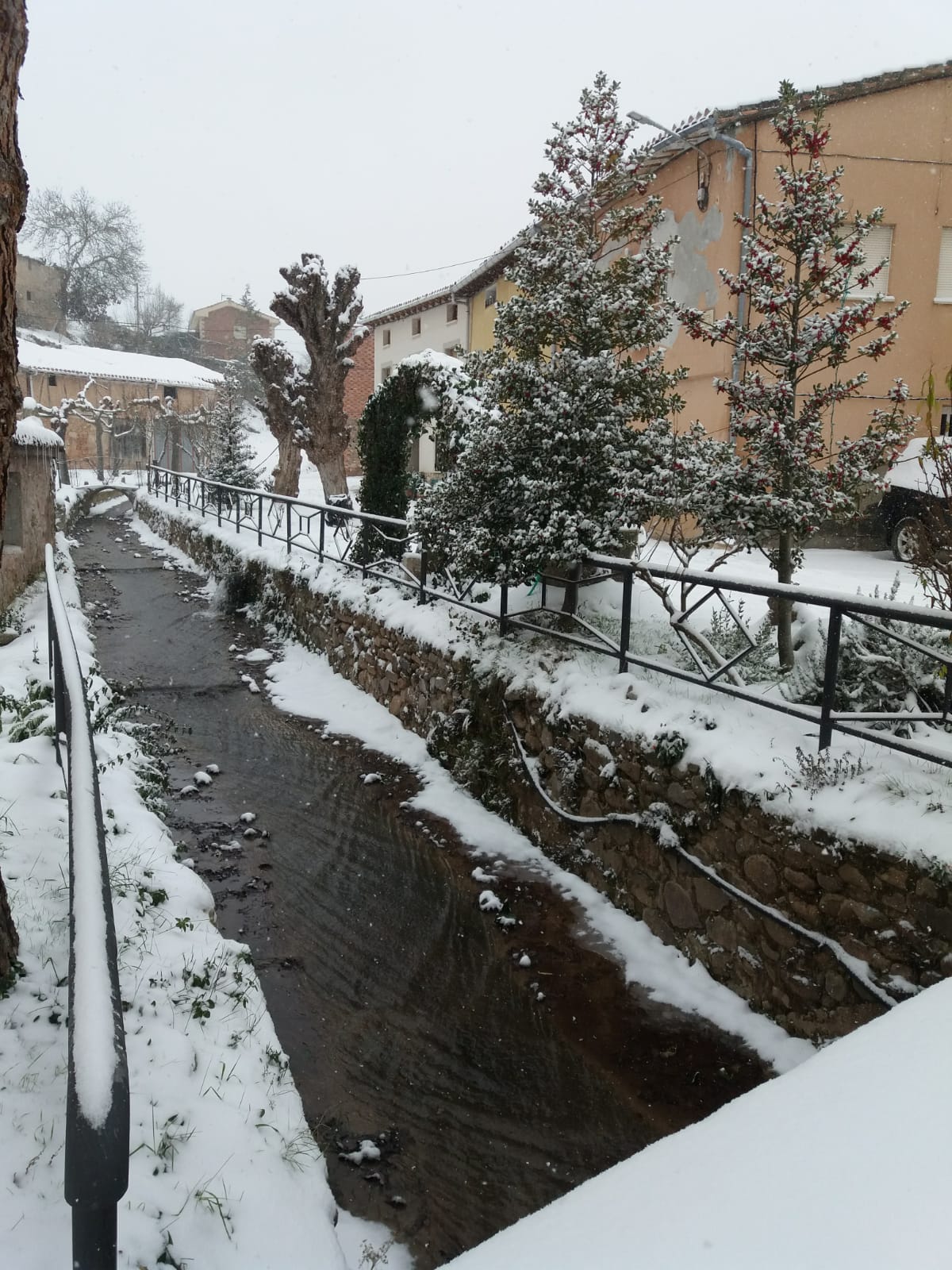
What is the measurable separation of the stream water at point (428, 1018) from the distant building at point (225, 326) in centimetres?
5277

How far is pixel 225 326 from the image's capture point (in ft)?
178

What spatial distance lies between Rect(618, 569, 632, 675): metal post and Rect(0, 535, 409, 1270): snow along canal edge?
8.57 ft

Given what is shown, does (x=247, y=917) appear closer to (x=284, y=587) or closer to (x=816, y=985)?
(x=816, y=985)

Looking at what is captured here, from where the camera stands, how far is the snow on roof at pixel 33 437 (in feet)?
32.6

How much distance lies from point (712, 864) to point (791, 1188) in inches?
105

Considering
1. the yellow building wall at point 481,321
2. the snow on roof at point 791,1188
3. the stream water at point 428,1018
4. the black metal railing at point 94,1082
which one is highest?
the yellow building wall at point 481,321

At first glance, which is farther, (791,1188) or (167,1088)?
(167,1088)

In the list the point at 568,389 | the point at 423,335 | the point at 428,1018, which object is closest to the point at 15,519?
the point at 568,389

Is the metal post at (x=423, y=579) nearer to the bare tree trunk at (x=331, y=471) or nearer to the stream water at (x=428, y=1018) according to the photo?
the stream water at (x=428, y=1018)

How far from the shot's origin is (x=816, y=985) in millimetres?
3387

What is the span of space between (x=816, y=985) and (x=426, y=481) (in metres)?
4.64

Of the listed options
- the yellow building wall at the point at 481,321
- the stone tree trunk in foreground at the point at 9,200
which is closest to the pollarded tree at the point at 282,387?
the yellow building wall at the point at 481,321

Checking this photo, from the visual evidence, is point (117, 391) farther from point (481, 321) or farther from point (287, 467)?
point (287, 467)

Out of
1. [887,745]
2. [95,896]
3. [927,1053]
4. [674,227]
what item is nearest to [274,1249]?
[95,896]
